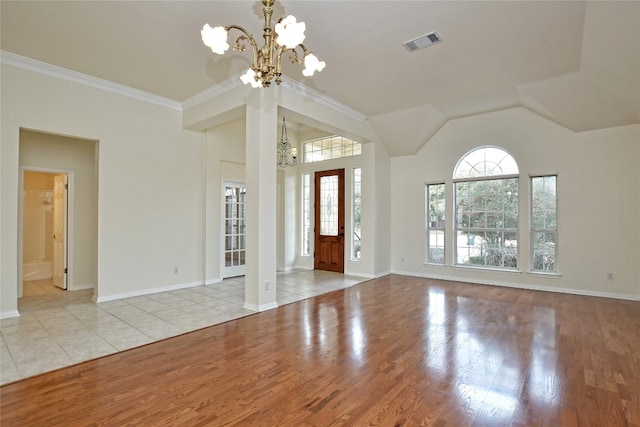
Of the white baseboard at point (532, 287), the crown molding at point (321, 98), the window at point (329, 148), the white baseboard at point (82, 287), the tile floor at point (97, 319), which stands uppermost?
the crown molding at point (321, 98)

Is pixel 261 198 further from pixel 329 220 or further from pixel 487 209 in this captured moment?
pixel 487 209

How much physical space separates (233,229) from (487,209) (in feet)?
16.8

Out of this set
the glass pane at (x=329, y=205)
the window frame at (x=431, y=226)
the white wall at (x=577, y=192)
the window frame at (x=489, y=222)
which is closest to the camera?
the white wall at (x=577, y=192)

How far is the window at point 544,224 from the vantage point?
5645mm

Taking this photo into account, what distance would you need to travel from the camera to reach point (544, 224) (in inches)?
226

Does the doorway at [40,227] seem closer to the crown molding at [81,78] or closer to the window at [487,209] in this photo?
the crown molding at [81,78]

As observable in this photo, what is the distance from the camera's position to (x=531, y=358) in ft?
9.49

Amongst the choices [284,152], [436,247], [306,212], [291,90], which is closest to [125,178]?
Result: [291,90]

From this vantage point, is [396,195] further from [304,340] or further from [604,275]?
[304,340]

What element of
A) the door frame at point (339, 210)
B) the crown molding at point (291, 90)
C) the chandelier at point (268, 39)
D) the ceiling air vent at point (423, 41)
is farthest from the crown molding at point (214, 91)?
the door frame at point (339, 210)

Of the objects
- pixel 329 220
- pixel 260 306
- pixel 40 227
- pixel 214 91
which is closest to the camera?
pixel 260 306

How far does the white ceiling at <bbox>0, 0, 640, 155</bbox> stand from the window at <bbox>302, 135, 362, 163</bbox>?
177 cm

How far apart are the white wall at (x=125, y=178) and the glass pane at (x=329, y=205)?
2937 mm

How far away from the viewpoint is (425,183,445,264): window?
6.84 m
